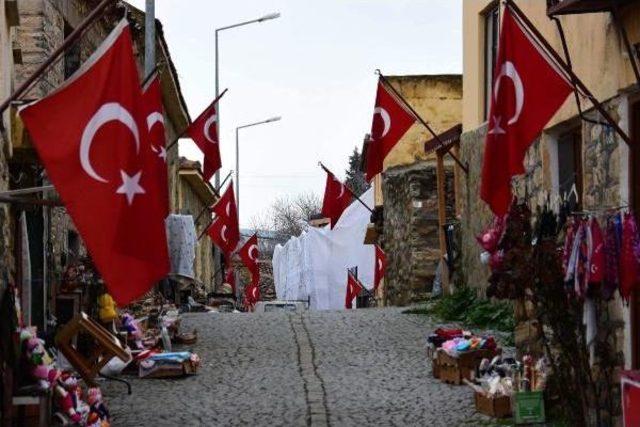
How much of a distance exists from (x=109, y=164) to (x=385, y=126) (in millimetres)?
9826

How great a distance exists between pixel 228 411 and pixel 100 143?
4270 mm

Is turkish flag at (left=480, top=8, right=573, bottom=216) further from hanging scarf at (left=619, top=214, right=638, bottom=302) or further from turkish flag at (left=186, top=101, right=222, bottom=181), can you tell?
turkish flag at (left=186, top=101, right=222, bottom=181)

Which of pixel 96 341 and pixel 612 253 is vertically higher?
pixel 612 253

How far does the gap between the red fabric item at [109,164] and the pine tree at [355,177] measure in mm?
52727

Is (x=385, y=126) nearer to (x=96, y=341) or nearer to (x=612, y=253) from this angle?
(x=96, y=341)

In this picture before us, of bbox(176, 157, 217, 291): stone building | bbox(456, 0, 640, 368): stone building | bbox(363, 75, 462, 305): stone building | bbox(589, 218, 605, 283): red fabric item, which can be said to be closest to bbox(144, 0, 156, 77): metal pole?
bbox(363, 75, 462, 305): stone building

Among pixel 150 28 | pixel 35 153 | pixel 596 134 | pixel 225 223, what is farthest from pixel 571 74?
pixel 225 223

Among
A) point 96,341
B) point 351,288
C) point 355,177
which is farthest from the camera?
point 355,177

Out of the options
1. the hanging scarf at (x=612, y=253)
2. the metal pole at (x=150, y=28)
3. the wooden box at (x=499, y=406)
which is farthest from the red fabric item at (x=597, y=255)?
the metal pole at (x=150, y=28)

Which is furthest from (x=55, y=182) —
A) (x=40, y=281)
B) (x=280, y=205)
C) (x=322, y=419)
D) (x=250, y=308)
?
(x=280, y=205)

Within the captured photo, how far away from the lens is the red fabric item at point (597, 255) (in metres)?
7.53

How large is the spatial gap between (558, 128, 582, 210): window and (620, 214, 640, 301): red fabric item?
2.29m

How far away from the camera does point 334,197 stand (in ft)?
83.9

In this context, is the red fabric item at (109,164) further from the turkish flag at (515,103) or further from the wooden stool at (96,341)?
the wooden stool at (96,341)
